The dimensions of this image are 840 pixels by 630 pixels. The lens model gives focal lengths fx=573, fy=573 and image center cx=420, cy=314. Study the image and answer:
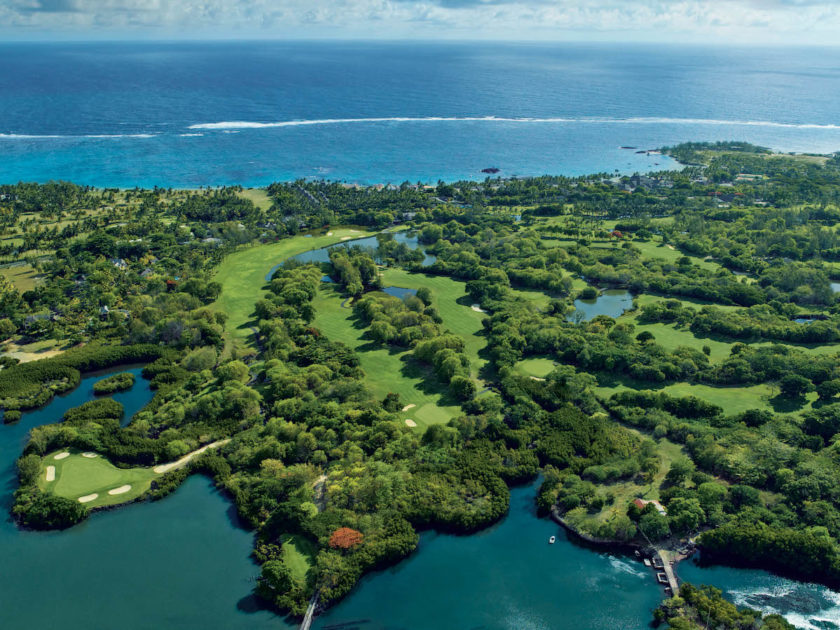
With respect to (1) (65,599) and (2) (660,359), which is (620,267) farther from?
(1) (65,599)

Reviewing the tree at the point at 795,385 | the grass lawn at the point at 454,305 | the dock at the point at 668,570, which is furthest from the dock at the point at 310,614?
the tree at the point at 795,385

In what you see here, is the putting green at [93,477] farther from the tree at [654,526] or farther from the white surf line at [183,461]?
the tree at [654,526]

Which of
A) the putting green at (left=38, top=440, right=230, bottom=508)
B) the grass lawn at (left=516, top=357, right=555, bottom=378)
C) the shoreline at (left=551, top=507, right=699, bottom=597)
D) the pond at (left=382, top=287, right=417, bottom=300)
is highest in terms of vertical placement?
the grass lawn at (left=516, top=357, right=555, bottom=378)

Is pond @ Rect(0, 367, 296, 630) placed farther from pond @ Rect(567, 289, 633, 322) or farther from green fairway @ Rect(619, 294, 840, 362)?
green fairway @ Rect(619, 294, 840, 362)

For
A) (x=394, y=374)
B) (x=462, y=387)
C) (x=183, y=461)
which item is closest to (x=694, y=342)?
(x=462, y=387)

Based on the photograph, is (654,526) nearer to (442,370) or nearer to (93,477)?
(442,370)

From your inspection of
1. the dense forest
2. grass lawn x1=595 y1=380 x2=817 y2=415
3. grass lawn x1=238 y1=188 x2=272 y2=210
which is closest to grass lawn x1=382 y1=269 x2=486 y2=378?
the dense forest
